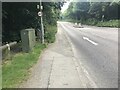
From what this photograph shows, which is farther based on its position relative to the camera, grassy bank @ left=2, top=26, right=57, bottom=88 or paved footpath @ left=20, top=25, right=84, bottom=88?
grassy bank @ left=2, top=26, right=57, bottom=88

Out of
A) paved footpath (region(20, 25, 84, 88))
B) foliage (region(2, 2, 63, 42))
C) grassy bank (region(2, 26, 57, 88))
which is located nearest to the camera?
paved footpath (region(20, 25, 84, 88))

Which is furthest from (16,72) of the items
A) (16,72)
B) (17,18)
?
(17,18)

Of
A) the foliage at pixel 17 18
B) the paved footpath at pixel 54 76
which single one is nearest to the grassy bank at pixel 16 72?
the paved footpath at pixel 54 76

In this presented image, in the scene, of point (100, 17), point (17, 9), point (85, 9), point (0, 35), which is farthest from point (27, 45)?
point (85, 9)

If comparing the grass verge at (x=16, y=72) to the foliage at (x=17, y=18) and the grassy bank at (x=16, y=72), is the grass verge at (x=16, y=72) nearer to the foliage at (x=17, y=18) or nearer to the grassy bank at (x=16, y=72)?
the grassy bank at (x=16, y=72)

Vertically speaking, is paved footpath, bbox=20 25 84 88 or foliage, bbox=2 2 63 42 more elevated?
foliage, bbox=2 2 63 42

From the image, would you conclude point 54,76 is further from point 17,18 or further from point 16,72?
point 17,18

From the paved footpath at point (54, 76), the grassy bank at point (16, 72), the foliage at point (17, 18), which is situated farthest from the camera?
the foliage at point (17, 18)

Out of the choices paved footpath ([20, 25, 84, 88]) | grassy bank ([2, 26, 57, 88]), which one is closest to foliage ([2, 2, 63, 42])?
grassy bank ([2, 26, 57, 88])

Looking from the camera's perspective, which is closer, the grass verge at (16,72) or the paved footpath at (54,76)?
the paved footpath at (54,76)

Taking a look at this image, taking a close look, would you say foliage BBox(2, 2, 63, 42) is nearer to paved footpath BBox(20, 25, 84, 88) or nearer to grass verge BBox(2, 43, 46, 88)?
grass verge BBox(2, 43, 46, 88)

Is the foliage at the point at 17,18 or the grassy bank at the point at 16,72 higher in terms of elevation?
the foliage at the point at 17,18

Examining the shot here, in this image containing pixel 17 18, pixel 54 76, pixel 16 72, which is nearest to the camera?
pixel 54 76

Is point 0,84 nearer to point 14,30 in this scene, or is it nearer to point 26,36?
point 26,36
